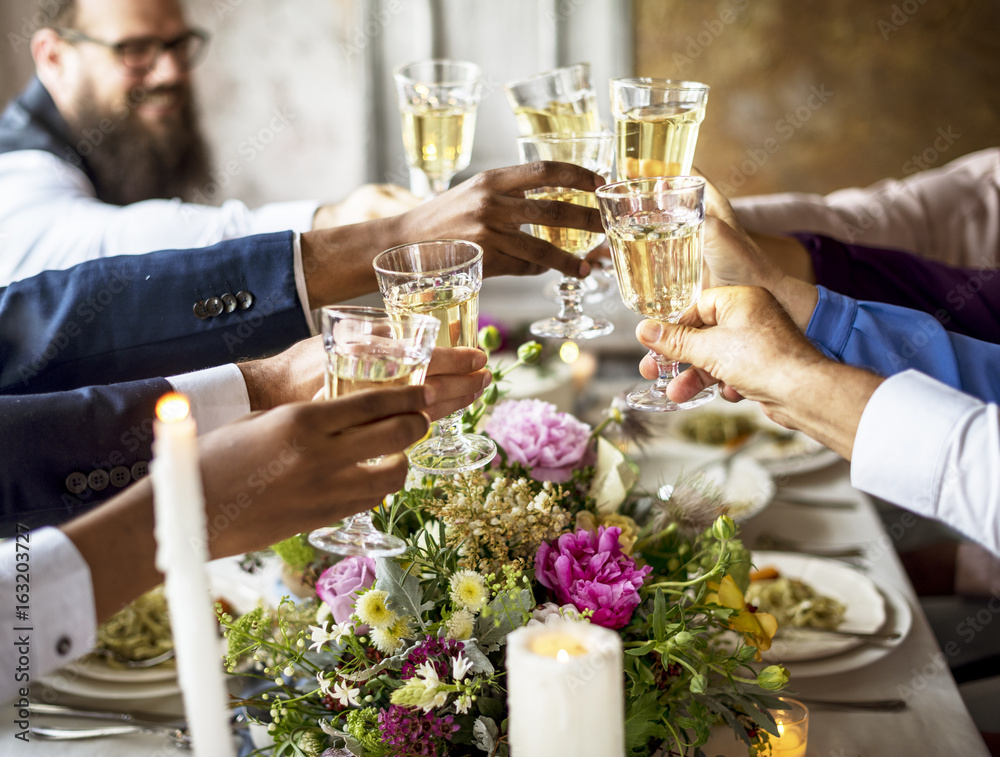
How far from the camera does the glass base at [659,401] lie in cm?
114

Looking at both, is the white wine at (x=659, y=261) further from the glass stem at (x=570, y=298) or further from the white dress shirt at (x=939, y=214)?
the white dress shirt at (x=939, y=214)

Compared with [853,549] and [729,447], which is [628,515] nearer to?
[853,549]

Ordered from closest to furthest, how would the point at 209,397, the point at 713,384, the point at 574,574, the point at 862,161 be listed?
1. the point at 574,574
2. the point at 209,397
3. the point at 713,384
4. the point at 862,161

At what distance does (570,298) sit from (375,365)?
1.97ft

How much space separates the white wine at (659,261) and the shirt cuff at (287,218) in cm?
96

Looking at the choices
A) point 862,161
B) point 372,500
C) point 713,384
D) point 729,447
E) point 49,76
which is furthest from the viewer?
point 862,161

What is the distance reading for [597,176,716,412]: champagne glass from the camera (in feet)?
3.43

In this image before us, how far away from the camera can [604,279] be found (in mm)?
1681

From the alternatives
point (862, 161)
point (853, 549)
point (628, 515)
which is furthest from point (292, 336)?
point (862, 161)

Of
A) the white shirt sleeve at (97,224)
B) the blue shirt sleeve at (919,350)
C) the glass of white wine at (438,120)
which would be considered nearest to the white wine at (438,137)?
the glass of white wine at (438,120)

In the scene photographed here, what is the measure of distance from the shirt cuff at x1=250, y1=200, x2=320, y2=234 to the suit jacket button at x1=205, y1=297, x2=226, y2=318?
1.67ft

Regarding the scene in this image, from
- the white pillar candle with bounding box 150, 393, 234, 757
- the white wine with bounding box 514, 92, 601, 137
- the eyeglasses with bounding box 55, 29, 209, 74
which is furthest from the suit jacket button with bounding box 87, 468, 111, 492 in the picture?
the eyeglasses with bounding box 55, 29, 209, 74

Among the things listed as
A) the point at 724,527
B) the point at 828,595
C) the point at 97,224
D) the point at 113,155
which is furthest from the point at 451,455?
the point at 113,155

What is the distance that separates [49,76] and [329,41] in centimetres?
136
